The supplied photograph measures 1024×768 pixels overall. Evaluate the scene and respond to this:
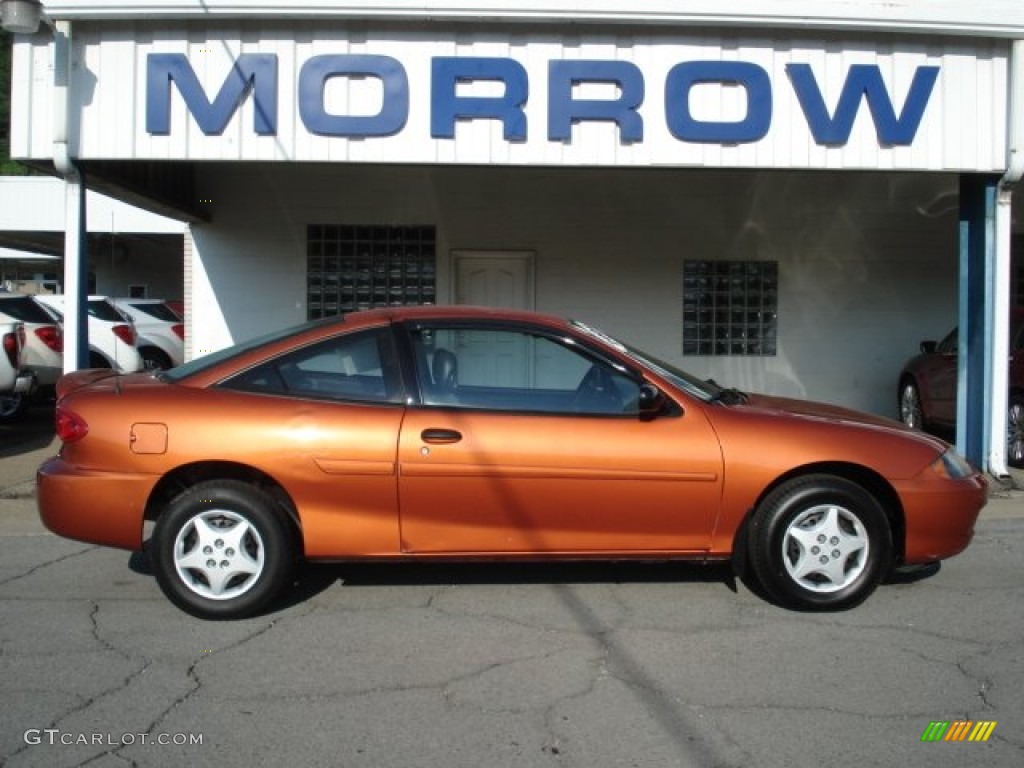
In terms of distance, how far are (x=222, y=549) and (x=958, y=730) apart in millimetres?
3344

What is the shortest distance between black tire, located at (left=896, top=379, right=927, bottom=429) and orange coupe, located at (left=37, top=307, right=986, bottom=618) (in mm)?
→ 6181

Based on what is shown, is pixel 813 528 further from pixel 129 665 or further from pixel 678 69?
pixel 678 69

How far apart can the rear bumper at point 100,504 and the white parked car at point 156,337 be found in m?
11.6

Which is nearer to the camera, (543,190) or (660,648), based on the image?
(660,648)

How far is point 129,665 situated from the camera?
4379 mm

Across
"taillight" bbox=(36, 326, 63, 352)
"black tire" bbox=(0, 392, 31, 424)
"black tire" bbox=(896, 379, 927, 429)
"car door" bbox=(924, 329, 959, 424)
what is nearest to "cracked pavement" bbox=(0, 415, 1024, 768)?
"car door" bbox=(924, 329, 959, 424)

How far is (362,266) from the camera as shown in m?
11.9

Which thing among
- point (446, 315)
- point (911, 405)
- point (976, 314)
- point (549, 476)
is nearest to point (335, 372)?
point (446, 315)

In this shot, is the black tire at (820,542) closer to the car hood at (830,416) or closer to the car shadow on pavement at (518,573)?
the car hood at (830,416)

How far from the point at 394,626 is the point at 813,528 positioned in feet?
7.09

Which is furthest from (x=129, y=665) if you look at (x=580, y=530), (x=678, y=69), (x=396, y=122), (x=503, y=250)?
(x=503, y=250)

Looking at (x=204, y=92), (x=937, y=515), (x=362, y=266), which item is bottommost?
(x=937, y=515)

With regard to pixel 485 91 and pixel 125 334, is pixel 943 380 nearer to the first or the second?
pixel 485 91

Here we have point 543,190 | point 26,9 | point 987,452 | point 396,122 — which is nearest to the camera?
point 26,9
